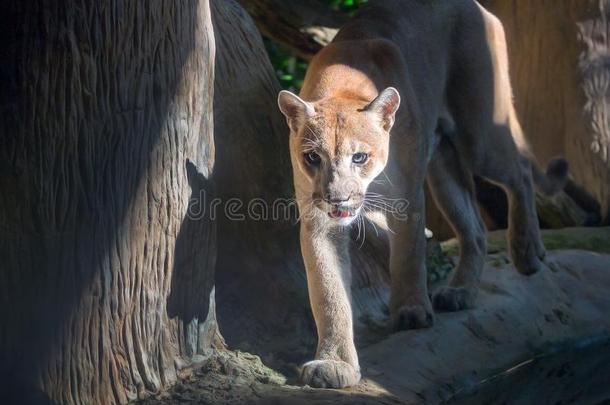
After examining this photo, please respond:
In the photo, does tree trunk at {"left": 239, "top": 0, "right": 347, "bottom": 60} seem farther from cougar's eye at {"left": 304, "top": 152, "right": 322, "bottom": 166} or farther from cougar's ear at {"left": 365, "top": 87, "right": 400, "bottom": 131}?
cougar's eye at {"left": 304, "top": 152, "right": 322, "bottom": 166}

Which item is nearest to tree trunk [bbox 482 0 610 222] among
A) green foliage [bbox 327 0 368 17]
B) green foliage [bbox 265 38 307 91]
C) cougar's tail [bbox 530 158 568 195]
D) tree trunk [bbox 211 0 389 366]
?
cougar's tail [bbox 530 158 568 195]

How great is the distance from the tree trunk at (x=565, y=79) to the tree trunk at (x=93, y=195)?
3.75 m

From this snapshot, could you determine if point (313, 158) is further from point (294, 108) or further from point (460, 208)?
point (460, 208)

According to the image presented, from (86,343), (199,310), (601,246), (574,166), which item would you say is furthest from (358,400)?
(574,166)

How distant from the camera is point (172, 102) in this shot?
4.34 m

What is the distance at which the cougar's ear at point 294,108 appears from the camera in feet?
15.1

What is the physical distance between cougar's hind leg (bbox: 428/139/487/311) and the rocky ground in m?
0.16

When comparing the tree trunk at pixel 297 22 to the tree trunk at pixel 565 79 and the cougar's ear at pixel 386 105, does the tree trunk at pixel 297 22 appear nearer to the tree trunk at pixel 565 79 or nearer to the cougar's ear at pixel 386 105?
the tree trunk at pixel 565 79

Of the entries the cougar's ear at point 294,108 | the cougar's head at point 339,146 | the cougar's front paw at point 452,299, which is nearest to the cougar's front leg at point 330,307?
the cougar's head at point 339,146

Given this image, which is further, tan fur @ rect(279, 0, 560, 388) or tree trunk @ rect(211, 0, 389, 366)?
tree trunk @ rect(211, 0, 389, 366)

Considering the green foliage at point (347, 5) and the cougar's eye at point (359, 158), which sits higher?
the green foliage at point (347, 5)

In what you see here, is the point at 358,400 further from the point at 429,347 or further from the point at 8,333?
the point at 8,333

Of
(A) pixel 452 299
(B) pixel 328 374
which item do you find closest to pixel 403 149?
(A) pixel 452 299

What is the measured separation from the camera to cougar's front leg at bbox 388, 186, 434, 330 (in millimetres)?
5199
